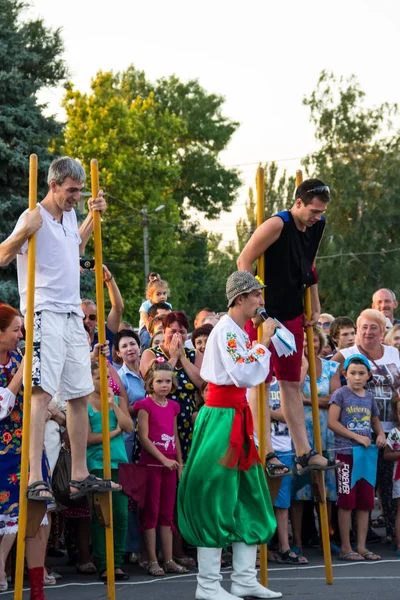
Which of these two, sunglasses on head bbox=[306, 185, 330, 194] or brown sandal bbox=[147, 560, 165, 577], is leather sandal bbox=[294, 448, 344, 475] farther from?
sunglasses on head bbox=[306, 185, 330, 194]

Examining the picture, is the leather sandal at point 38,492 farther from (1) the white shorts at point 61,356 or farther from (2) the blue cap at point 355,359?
(2) the blue cap at point 355,359

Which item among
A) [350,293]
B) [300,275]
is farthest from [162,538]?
[350,293]

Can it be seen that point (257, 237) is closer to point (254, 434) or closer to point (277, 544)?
point (254, 434)

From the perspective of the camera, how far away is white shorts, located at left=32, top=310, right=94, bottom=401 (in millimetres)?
7012

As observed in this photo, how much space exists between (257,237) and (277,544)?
145 inches

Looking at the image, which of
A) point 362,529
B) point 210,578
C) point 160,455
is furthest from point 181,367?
point 210,578

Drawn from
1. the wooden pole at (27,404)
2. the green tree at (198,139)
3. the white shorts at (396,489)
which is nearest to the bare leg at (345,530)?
the white shorts at (396,489)

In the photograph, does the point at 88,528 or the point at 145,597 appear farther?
the point at 88,528

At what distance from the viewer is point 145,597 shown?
8.16 m

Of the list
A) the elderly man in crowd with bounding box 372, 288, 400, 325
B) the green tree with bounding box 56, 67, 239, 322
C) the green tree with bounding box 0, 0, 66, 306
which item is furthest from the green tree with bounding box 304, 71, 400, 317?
the elderly man in crowd with bounding box 372, 288, 400, 325

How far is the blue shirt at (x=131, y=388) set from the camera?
33.4 ft

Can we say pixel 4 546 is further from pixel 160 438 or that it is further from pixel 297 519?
pixel 297 519

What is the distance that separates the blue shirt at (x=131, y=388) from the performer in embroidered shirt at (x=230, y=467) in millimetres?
2319

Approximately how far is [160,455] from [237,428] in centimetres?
204
